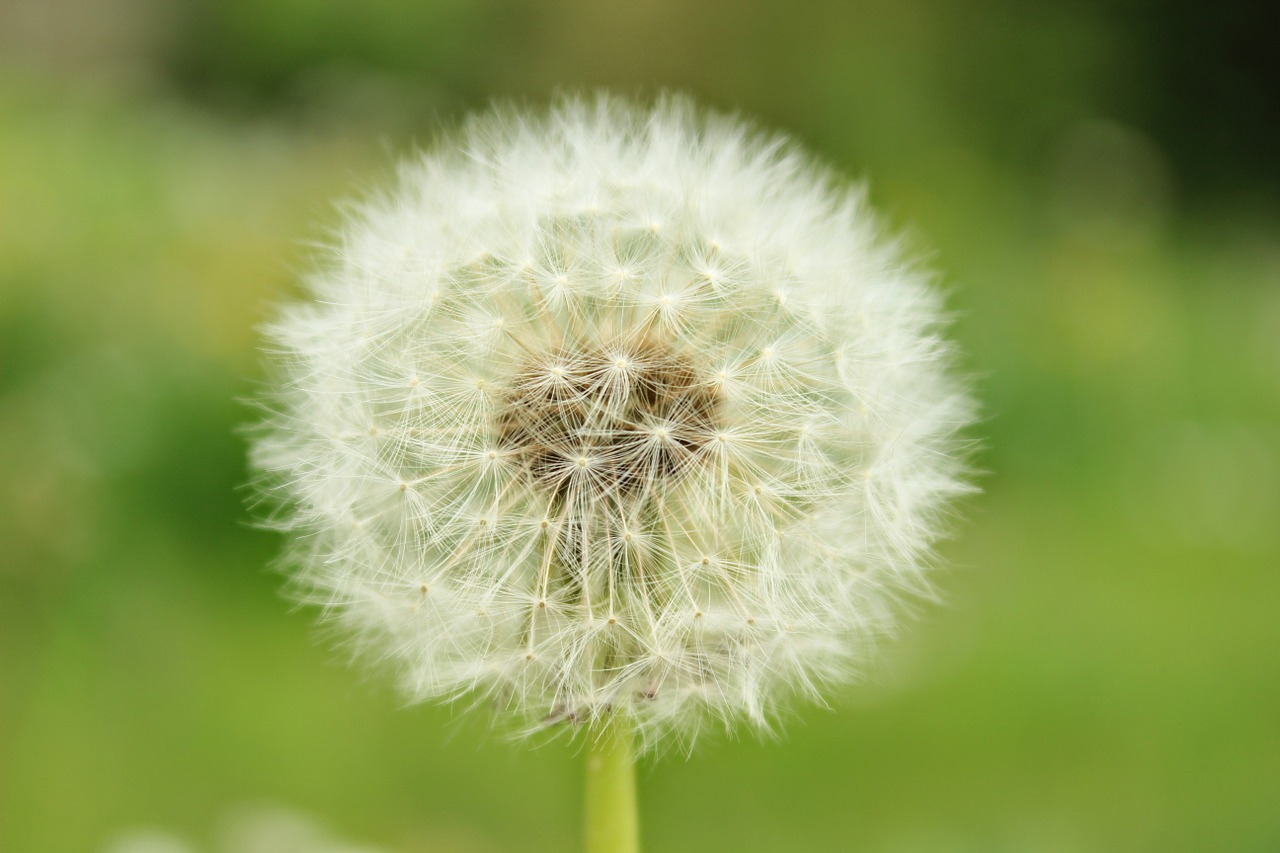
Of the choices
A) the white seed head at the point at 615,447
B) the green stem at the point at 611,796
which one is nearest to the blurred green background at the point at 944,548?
the white seed head at the point at 615,447

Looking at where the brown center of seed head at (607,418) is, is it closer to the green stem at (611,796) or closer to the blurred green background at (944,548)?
the green stem at (611,796)

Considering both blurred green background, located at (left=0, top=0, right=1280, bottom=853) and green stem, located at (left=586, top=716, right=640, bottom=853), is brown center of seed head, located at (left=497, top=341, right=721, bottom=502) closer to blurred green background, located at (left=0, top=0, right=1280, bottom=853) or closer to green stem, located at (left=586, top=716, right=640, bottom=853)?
green stem, located at (left=586, top=716, right=640, bottom=853)

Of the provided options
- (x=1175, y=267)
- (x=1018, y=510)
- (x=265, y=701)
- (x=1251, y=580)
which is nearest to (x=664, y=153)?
(x=265, y=701)

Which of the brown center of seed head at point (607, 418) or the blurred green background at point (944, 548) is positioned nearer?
the brown center of seed head at point (607, 418)

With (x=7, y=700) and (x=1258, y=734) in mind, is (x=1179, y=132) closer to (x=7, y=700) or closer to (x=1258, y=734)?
(x=1258, y=734)

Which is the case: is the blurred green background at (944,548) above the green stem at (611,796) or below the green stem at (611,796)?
above

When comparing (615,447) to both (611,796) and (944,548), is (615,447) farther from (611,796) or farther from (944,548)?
(944,548)

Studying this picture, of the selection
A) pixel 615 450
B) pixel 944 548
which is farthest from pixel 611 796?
pixel 944 548

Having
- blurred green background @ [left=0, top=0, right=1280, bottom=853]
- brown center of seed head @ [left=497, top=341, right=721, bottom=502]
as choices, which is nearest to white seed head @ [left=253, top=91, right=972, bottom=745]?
brown center of seed head @ [left=497, top=341, right=721, bottom=502]
